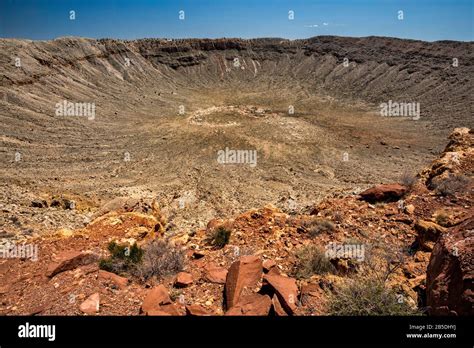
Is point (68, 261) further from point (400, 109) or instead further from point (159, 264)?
point (400, 109)

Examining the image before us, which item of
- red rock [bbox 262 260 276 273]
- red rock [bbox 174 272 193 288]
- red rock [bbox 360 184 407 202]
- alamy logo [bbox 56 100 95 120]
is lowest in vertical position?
red rock [bbox 174 272 193 288]

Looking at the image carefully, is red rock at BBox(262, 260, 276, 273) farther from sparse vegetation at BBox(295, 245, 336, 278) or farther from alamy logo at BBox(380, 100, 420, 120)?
alamy logo at BBox(380, 100, 420, 120)

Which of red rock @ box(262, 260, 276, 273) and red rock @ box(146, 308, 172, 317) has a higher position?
red rock @ box(262, 260, 276, 273)

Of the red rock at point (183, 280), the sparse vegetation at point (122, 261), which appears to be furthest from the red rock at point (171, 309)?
the sparse vegetation at point (122, 261)

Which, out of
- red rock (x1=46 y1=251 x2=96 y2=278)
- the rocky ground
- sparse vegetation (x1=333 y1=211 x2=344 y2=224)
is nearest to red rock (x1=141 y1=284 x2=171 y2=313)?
the rocky ground
